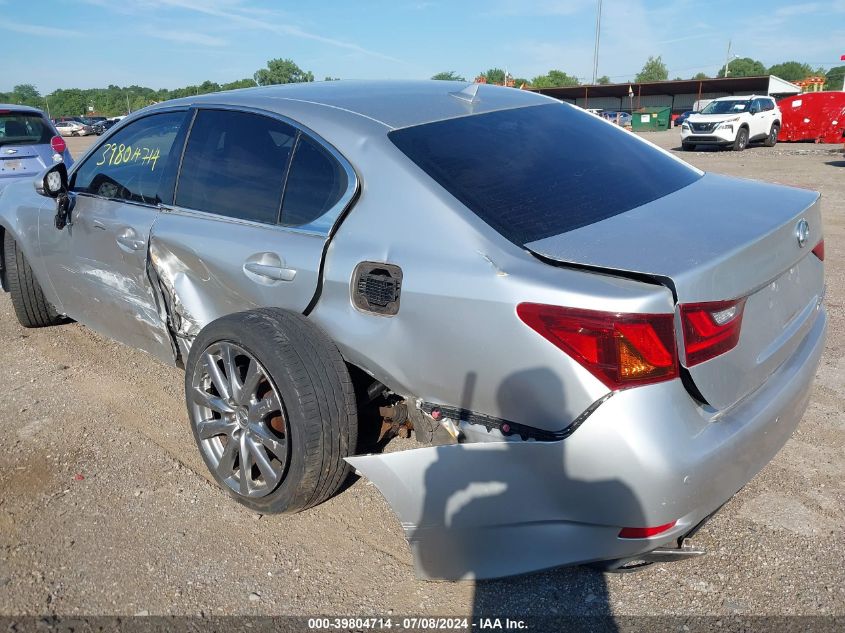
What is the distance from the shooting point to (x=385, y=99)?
9.36ft

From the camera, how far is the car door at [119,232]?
337 centimetres

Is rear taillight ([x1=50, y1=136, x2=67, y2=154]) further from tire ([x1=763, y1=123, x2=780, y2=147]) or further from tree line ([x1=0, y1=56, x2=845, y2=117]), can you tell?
tree line ([x1=0, y1=56, x2=845, y2=117])

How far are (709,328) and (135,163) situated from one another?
3.00 m

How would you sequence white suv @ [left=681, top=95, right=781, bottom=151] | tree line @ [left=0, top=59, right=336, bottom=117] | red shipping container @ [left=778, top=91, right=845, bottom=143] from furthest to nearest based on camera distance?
tree line @ [left=0, top=59, right=336, bottom=117]
red shipping container @ [left=778, top=91, right=845, bottom=143]
white suv @ [left=681, top=95, right=781, bottom=151]

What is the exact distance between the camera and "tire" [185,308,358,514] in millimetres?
2436

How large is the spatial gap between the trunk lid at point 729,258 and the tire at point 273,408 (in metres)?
0.90

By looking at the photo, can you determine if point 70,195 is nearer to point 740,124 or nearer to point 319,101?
point 319,101

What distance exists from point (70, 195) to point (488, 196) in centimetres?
277

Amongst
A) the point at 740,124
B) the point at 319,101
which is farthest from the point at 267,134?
the point at 740,124

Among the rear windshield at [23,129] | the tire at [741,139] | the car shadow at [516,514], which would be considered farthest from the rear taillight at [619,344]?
the tire at [741,139]

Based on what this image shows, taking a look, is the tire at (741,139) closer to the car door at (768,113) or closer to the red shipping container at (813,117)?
the car door at (768,113)

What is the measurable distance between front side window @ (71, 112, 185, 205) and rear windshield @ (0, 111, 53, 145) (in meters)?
5.96

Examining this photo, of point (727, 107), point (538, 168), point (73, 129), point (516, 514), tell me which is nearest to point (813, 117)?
point (727, 107)

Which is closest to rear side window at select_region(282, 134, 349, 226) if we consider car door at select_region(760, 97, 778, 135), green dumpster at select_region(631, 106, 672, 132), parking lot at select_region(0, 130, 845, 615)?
parking lot at select_region(0, 130, 845, 615)
